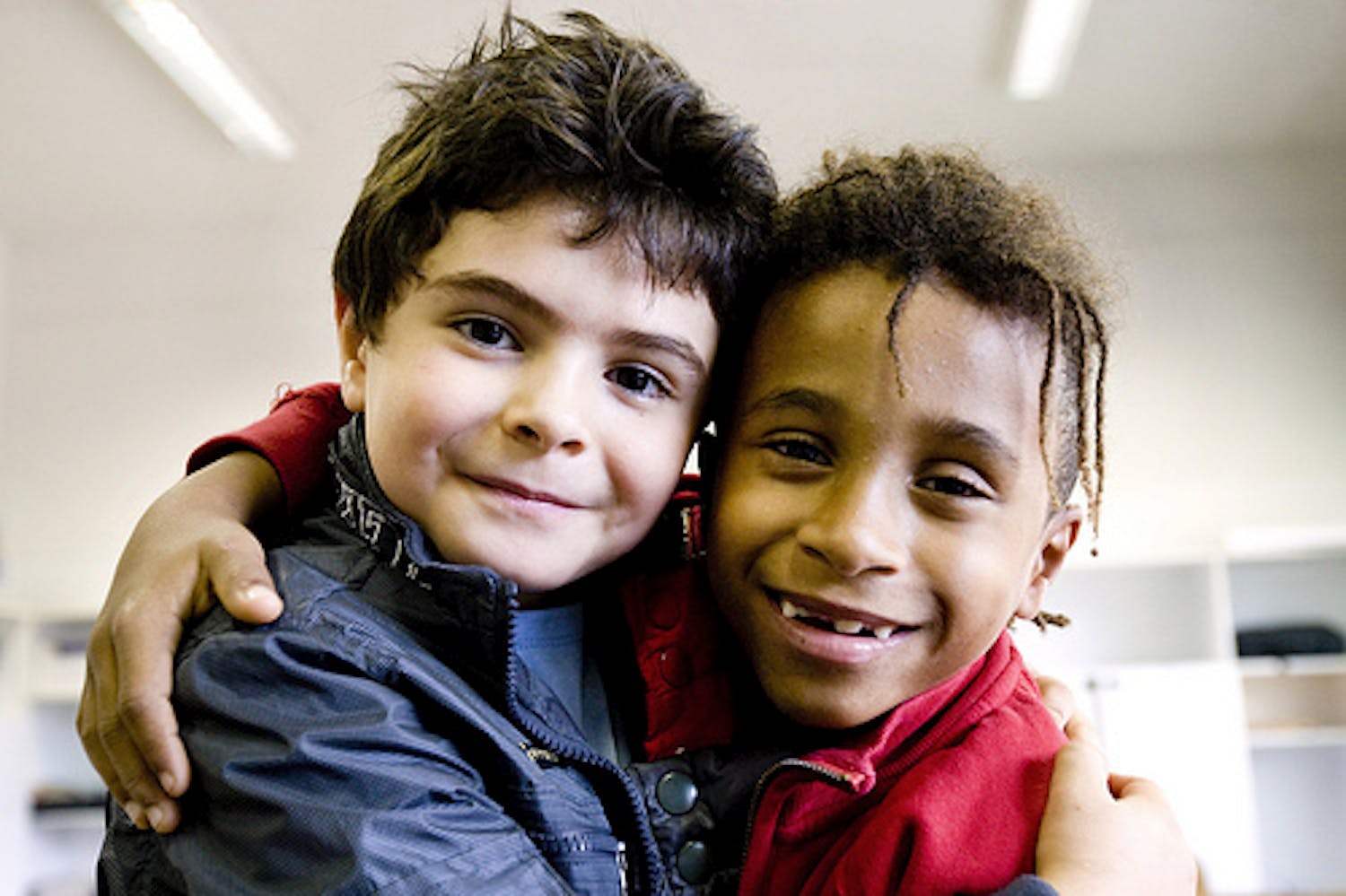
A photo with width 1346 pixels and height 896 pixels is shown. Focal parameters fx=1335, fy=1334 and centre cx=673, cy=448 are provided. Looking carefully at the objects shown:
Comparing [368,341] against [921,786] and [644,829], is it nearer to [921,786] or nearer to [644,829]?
[644,829]

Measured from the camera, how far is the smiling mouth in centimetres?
100

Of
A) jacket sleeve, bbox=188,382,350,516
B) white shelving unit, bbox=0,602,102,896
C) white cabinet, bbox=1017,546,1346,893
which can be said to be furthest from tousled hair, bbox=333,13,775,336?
white shelving unit, bbox=0,602,102,896

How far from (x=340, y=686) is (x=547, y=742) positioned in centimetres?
16

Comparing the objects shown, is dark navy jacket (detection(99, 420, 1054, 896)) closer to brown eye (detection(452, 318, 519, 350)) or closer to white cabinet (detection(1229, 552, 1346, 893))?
brown eye (detection(452, 318, 519, 350))

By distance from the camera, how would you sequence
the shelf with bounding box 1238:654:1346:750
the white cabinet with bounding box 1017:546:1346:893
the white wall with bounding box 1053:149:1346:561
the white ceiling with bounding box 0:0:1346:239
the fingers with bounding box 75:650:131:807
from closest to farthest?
the fingers with bounding box 75:650:131:807
the white ceiling with bounding box 0:0:1346:239
the white cabinet with bounding box 1017:546:1346:893
the shelf with bounding box 1238:654:1346:750
the white wall with bounding box 1053:149:1346:561

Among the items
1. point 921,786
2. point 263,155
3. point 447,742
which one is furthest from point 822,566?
point 263,155

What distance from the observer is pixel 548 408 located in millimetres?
945

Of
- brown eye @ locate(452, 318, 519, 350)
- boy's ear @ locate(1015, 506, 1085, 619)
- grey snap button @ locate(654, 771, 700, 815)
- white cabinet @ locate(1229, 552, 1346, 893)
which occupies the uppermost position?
brown eye @ locate(452, 318, 519, 350)

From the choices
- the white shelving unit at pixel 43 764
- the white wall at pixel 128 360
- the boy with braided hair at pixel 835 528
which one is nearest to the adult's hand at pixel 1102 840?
the boy with braided hair at pixel 835 528

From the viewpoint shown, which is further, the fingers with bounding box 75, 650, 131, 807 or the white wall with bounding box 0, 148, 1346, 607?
the white wall with bounding box 0, 148, 1346, 607

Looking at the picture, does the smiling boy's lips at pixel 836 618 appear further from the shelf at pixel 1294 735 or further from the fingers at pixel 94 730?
the shelf at pixel 1294 735

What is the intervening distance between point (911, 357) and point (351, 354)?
470 millimetres

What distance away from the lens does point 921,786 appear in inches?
37.5

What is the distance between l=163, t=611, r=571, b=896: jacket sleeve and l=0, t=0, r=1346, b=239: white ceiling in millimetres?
3335
